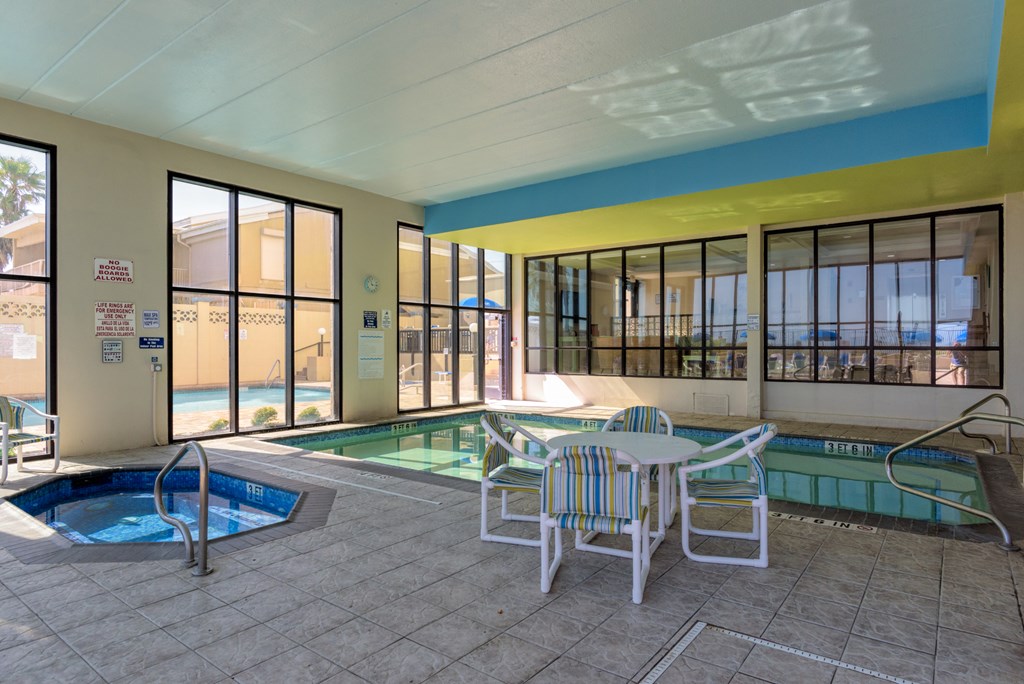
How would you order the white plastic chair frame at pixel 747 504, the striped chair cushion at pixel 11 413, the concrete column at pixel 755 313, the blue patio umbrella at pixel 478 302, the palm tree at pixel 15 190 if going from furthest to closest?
1. the blue patio umbrella at pixel 478 302
2. the concrete column at pixel 755 313
3. the palm tree at pixel 15 190
4. the striped chair cushion at pixel 11 413
5. the white plastic chair frame at pixel 747 504

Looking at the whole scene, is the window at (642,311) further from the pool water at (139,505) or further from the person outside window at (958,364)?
the pool water at (139,505)

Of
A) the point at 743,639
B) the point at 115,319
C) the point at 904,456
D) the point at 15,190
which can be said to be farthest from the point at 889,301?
the point at 15,190

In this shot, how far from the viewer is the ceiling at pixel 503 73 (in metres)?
4.23

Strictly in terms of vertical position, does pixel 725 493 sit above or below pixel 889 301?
below

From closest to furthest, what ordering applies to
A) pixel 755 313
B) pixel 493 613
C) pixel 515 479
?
pixel 493 613
pixel 515 479
pixel 755 313

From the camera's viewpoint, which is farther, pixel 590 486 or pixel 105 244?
pixel 105 244

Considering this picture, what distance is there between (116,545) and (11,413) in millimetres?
2944

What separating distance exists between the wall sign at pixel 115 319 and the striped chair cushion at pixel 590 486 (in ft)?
19.2

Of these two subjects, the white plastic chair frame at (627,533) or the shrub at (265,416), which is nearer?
the white plastic chair frame at (627,533)

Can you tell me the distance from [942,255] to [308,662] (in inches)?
374

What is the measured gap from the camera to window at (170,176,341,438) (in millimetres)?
7305

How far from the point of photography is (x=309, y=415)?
8.74m

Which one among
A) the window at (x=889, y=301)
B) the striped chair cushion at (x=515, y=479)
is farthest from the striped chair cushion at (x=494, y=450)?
the window at (x=889, y=301)

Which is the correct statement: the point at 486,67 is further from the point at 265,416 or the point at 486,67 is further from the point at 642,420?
the point at 265,416
